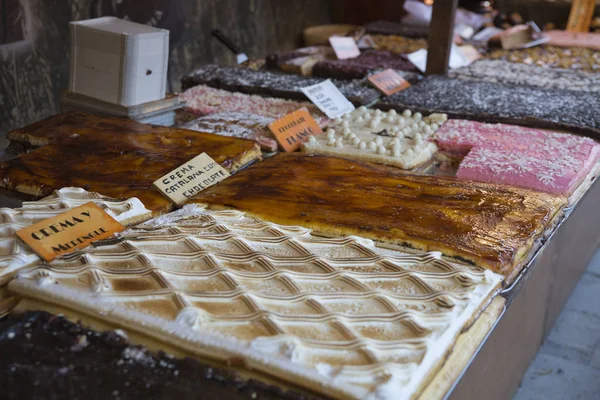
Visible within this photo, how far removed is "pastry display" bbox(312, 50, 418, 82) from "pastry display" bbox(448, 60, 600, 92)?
46 centimetres

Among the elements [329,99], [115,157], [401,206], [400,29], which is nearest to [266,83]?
[329,99]

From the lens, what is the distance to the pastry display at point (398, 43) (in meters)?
5.89

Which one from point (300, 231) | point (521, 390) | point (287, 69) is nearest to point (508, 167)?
point (521, 390)

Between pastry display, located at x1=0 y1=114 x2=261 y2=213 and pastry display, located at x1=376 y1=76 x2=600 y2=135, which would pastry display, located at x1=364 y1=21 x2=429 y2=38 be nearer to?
pastry display, located at x1=376 y1=76 x2=600 y2=135

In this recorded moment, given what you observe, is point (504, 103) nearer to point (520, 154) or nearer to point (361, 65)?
point (520, 154)

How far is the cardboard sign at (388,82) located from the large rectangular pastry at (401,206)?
5.30 feet

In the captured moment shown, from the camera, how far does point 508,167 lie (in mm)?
2814

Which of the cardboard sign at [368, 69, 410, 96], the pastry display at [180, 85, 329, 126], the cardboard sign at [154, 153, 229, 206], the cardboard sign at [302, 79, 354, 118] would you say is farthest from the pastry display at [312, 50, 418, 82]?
the cardboard sign at [154, 153, 229, 206]

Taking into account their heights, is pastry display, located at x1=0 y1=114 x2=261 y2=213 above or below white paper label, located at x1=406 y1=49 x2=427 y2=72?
below

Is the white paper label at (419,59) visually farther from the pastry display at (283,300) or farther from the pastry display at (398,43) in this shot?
the pastry display at (283,300)

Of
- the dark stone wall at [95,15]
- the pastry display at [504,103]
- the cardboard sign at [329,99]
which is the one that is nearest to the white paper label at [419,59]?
the pastry display at [504,103]

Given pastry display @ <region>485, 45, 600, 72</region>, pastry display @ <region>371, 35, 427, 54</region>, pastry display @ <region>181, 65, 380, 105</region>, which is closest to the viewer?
pastry display @ <region>181, 65, 380, 105</region>

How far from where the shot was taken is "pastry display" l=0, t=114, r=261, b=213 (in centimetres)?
252

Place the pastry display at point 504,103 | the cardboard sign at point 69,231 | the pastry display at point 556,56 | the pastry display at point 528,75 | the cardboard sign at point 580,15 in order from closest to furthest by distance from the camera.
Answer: the cardboard sign at point 69,231 < the pastry display at point 504,103 < the pastry display at point 528,75 < the pastry display at point 556,56 < the cardboard sign at point 580,15
